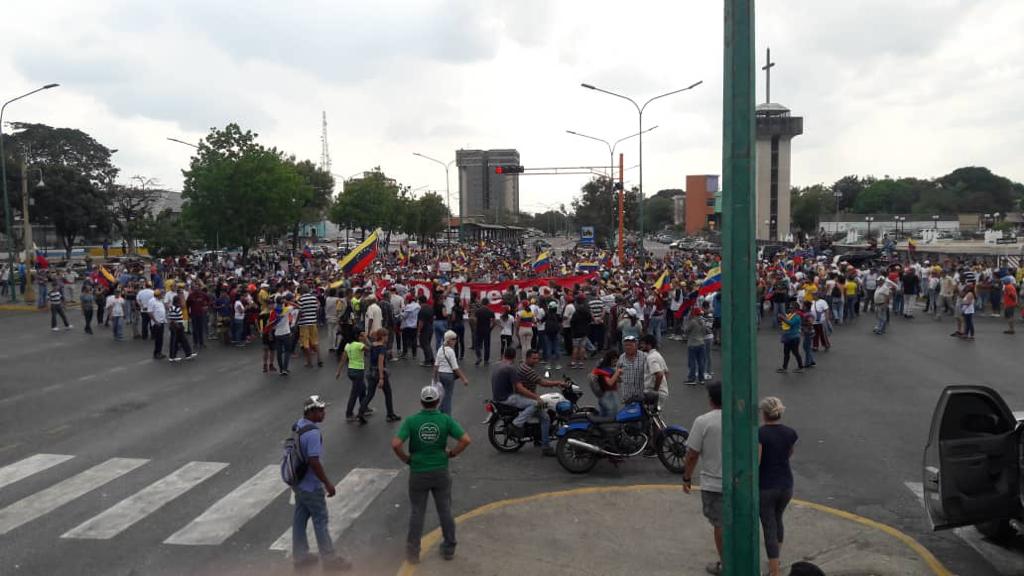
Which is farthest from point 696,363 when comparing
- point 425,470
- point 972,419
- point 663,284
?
point 425,470

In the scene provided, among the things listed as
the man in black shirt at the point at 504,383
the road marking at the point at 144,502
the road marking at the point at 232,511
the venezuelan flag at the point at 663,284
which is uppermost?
the venezuelan flag at the point at 663,284

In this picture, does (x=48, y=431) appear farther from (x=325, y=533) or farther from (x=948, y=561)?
(x=948, y=561)

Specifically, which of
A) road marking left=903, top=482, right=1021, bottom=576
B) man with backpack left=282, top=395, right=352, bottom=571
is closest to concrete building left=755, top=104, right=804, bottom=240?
road marking left=903, top=482, right=1021, bottom=576

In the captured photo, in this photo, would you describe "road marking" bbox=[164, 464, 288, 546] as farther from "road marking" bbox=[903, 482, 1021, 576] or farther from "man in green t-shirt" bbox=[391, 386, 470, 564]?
"road marking" bbox=[903, 482, 1021, 576]

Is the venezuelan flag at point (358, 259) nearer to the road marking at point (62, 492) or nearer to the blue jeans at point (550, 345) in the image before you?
the blue jeans at point (550, 345)

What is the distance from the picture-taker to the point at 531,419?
31.5ft

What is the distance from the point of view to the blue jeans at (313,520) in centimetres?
628

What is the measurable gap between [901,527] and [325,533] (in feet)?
17.9

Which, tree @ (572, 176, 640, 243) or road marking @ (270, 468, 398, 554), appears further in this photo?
tree @ (572, 176, 640, 243)

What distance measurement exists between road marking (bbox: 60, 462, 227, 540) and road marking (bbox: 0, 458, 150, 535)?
633 mm

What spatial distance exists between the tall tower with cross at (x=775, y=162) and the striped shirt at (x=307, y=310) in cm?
7087

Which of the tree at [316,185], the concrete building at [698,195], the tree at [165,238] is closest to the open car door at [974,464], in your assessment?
the tree at [165,238]

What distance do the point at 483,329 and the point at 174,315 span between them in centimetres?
712

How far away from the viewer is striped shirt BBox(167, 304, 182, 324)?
16.6 m
